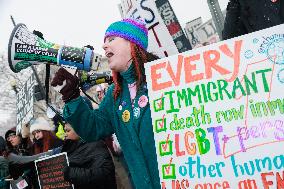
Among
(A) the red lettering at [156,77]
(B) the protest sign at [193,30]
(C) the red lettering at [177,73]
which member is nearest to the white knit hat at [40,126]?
(A) the red lettering at [156,77]

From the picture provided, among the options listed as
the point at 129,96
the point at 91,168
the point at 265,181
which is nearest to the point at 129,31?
the point at 129,96

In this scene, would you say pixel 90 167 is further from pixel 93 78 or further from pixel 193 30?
pixel 193 30

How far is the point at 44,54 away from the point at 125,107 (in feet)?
4.35

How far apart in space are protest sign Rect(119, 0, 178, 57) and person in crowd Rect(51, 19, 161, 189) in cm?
102

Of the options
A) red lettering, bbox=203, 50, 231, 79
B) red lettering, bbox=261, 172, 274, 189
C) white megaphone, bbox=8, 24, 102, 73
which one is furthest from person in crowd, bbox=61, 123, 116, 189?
red lettering, bbox=261, 172, 274, 189

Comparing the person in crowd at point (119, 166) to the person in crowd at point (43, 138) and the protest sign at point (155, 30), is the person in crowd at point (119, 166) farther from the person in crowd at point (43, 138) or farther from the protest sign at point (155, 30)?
the protest sign at point (155, 30)

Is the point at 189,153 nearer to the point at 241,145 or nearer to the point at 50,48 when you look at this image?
the point at 241,145

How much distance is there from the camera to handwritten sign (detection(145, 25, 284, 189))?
5.55ft

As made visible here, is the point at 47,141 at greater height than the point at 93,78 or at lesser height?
lesser

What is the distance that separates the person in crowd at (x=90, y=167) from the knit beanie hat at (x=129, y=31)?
1.27 meters

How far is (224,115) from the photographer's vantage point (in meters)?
1.81

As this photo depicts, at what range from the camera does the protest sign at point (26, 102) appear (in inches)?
239

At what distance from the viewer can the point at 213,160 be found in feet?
5.87

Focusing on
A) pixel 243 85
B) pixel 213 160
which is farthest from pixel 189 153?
pixel 243 85
